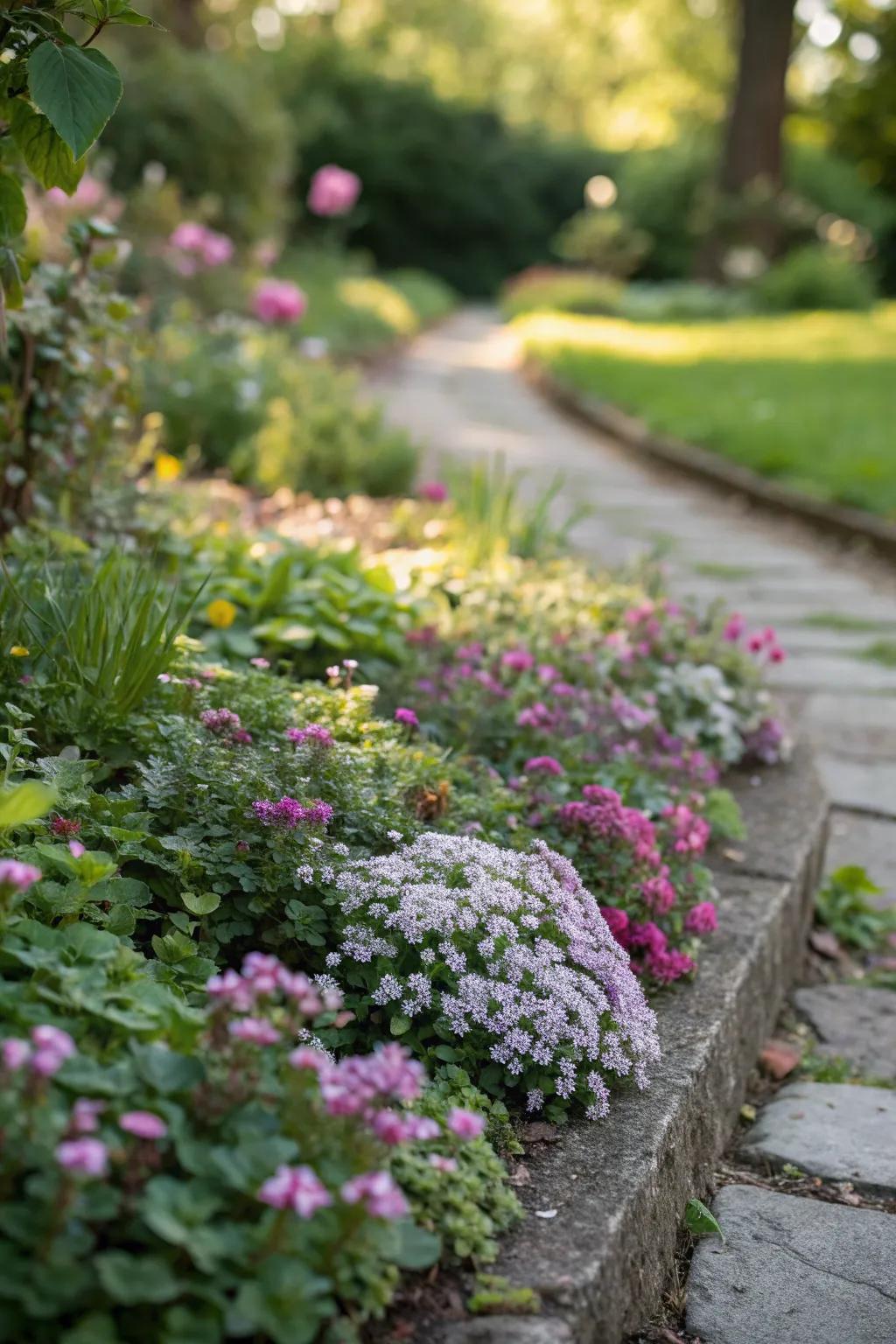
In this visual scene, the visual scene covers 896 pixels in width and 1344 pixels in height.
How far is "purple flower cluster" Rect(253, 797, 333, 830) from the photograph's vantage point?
6.46 feet

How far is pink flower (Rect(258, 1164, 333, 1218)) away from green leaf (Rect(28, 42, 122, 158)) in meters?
1.36

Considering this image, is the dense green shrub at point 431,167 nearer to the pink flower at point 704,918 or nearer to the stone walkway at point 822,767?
the stone walkway at point 822,767

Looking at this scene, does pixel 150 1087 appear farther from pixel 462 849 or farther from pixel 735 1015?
pixel 735 1015

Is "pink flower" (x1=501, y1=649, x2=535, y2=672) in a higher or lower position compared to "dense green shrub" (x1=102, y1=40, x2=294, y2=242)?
lower

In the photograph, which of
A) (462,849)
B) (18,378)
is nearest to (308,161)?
(18,378)

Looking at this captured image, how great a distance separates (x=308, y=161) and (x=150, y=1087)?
28885mm

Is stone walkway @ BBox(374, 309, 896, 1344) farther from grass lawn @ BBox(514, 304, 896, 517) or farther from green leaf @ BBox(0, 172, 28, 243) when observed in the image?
green leaf @ BBox(0, 172, 28, 243)

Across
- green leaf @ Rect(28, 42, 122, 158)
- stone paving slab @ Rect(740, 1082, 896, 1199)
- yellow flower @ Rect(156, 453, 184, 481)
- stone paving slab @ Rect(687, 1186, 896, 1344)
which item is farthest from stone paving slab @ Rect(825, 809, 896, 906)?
green leaf @ Rect(28, 42, 122, 158)

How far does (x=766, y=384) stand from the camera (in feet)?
37.8

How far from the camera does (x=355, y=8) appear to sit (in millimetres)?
37406

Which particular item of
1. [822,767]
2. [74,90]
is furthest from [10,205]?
[822,767]

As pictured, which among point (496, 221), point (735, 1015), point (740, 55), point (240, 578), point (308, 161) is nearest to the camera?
point (735, 1015)

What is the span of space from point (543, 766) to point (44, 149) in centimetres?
140

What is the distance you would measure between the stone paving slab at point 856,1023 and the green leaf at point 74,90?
87.6 inches
